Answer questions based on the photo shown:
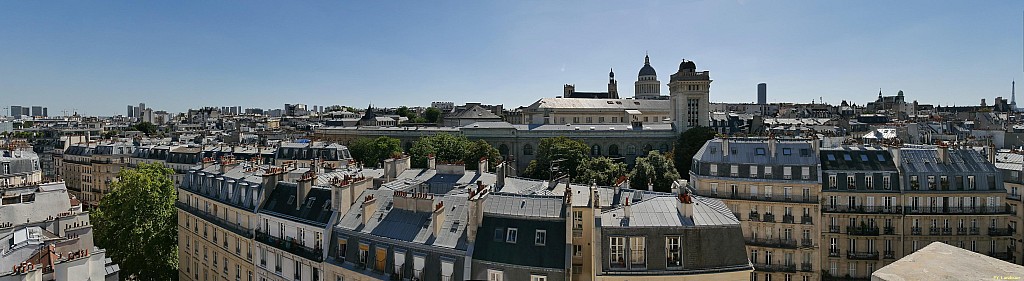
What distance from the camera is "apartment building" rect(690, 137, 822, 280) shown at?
28.6 meters

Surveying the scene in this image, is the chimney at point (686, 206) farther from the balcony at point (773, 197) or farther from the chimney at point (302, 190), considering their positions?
the balcony at point (773, 197)

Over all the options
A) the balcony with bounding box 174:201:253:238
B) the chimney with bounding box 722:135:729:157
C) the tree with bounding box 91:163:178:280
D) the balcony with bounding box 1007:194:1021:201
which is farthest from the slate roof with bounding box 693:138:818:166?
the tree with bounding box 91:163:178:280

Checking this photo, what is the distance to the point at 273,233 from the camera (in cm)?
2130

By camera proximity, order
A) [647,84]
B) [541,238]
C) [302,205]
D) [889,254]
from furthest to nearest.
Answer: [647,84]
[889,254]
[302,205]
[541,238]

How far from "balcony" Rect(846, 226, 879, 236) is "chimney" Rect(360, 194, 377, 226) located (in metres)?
22.4

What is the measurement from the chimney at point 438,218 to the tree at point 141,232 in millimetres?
17353

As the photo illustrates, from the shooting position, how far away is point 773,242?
29.0 m

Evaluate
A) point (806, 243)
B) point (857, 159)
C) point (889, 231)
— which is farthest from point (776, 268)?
point (857, 159)

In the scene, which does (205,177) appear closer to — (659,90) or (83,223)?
(83,223)

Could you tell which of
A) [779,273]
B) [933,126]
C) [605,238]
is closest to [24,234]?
[605,238]

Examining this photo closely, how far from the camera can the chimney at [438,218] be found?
1652 cm

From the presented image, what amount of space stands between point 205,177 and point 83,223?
4.82 metres

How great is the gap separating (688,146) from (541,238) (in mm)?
49234

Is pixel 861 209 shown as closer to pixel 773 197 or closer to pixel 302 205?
pixel 773 197
